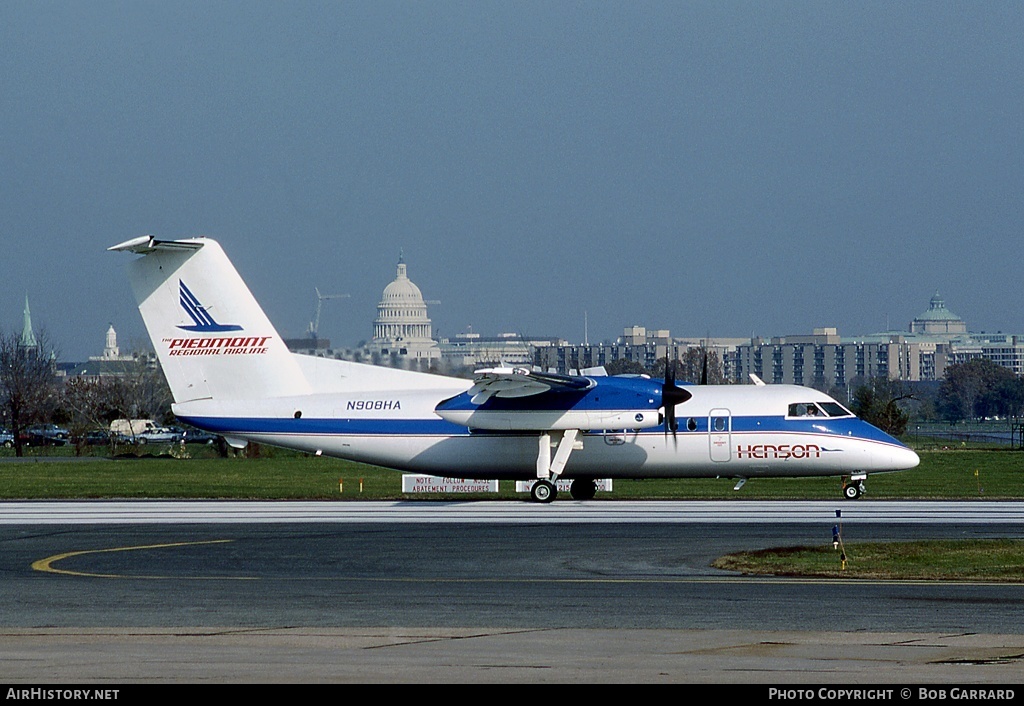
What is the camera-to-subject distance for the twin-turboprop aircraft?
1420 inches

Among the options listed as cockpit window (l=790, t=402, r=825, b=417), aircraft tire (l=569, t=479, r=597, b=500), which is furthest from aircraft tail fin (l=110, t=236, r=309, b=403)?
cockpit window (l=790, t=402, r=825, b=417)

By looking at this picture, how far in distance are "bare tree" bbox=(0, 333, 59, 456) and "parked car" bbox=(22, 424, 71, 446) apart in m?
2.97

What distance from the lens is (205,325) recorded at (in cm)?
3662

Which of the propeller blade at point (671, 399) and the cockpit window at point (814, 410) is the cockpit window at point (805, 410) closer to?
the cockpit window at point (814, 410)

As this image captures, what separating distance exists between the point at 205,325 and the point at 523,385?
8.95m

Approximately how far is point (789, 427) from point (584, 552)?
1413 centimetres

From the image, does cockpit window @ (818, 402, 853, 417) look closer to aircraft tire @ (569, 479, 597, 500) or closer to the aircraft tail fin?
aircraft tire @ (569, 479, 597, 500)

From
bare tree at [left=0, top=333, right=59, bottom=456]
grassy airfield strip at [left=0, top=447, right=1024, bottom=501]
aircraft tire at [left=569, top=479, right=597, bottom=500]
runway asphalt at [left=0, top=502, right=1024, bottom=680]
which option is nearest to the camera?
runway asphalt at [left=0, top=502, right=1024, bottom=680]

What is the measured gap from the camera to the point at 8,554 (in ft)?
78.9

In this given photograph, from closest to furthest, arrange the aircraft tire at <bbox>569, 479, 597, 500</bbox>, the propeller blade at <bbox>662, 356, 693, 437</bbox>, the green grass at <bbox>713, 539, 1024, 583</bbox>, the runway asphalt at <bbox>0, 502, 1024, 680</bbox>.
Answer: the runway asphalt at <bbox>0, 502, 1024, 680</bbox> → the green grass at <bbox>713, 539, 1024, 583</bbox> → the propeller blade at <bbox>662, 356, 693, 437</bbox> → the aircraft tire at <bbox>569, 479, 597, 500</bbox>

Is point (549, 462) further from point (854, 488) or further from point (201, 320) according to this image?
point (201, 320)

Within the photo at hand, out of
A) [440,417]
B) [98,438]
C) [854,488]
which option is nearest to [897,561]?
[854,488]

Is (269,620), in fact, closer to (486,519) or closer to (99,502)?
(486,519)
